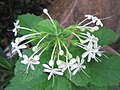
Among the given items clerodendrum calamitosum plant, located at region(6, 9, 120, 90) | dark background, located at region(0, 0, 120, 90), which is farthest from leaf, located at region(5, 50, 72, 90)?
dark background, located at region(0, 0, 120, 90)

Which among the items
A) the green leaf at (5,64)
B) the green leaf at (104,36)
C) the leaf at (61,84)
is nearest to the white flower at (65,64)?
the leaf at (61,84)

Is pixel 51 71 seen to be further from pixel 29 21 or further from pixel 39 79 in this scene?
pixel 29 21

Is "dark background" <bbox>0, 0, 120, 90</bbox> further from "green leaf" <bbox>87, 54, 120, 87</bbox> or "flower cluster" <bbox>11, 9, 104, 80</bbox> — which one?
"flower cluster" <bbox>11, 9, 104, 80</bbox>

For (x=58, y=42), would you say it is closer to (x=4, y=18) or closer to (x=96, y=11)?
(x=96, y=11)

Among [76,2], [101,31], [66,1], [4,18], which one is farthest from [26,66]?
[4,18]

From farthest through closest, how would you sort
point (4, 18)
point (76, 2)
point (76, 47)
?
1. point (4, 18)
2. point (76, 2)
3. point (76, 47)

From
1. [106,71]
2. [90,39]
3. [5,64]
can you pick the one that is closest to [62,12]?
[5,64]

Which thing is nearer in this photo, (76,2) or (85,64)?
(85,64)

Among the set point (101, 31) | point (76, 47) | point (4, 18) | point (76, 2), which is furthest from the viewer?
point (4, 18)

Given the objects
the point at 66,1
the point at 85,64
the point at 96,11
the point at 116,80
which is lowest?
the point at 116,80
